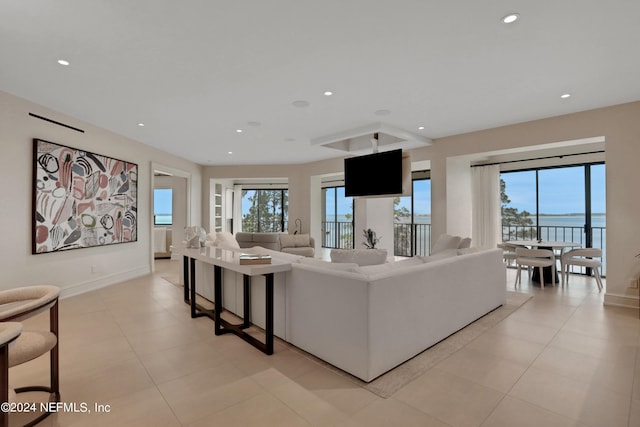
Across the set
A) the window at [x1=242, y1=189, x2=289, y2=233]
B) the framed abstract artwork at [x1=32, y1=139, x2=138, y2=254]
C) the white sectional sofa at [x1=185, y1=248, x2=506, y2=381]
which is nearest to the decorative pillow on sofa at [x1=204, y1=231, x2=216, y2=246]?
the white sectional sofa at [x1=185, y1=248, x2=506, y2=381]

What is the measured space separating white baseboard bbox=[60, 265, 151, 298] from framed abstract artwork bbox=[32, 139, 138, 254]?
572 millimetres

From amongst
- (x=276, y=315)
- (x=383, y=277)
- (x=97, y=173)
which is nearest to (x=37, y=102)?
(x=97, y=173)

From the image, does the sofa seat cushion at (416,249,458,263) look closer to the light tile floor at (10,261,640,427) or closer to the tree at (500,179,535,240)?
the light tile floor at (10,261,640,427)

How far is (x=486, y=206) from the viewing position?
6730 millimetres

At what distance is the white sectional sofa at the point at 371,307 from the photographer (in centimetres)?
214

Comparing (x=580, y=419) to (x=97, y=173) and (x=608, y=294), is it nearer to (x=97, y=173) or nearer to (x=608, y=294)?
(x=608, y=294)

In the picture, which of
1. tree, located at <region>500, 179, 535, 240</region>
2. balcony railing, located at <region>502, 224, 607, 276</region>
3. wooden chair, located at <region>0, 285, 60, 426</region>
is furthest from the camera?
tree, located at <region>500, 179, 535, 240</region>

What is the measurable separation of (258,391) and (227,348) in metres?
0.79

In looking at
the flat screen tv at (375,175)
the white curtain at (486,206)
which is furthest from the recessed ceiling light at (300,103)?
the white curtain at (486,206)

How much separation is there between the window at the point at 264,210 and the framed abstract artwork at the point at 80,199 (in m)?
5.24

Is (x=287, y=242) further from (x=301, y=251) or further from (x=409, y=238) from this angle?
(x=409, y=238)

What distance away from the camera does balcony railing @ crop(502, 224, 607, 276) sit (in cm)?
578

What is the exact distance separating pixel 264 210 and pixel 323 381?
361 inches

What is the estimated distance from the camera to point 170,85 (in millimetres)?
3318
